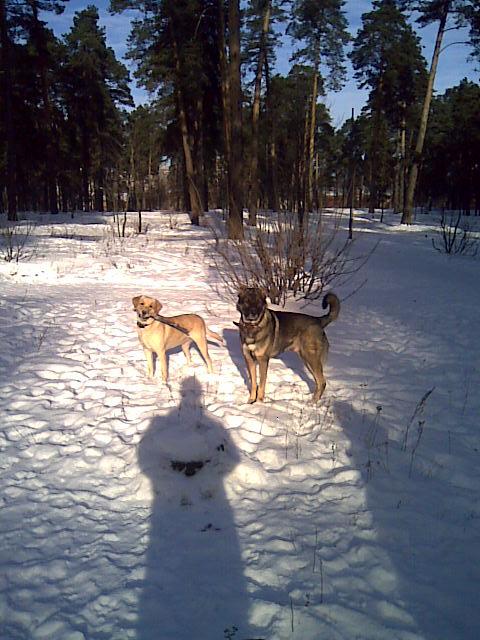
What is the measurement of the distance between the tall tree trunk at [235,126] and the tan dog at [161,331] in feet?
23.8

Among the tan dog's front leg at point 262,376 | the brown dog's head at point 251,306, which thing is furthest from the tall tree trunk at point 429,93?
the tan dog's front leg at point 262,376

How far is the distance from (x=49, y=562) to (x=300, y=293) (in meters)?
7.85

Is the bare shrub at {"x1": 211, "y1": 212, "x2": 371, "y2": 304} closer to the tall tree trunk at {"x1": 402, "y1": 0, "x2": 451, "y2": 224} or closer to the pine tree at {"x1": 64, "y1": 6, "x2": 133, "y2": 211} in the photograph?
the tall tree trunk at {"x1": 402, "y1": 0, "x2": 451, "y2": 224}

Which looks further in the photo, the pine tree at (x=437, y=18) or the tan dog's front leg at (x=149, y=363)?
the pine tree at (x=437, y=18)

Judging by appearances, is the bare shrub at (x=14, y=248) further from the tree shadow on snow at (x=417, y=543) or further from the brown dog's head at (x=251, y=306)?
the tree shadow on snow at (x=417, y=543)

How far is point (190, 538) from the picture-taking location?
9.53ft

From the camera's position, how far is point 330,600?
2.43 m

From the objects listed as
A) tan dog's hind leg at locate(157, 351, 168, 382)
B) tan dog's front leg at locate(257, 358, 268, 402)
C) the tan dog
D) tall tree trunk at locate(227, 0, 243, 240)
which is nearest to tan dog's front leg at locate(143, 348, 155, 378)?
the tan dog

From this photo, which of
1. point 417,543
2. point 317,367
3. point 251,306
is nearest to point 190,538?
point 417,543

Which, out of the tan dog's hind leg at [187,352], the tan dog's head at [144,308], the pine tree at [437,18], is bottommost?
the tan dog's hind leg at [187,352]

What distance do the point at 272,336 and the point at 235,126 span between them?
1066cm

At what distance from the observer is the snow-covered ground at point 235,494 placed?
2373 millimetres

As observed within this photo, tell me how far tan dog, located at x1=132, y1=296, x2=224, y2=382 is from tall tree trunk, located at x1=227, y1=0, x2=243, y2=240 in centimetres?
727

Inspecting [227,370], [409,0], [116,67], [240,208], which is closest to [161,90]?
[116,67]
